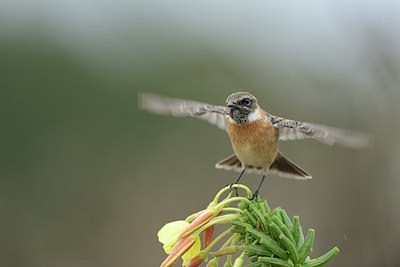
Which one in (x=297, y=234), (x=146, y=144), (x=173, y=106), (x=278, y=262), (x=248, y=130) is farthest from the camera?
(x=146, y=144)

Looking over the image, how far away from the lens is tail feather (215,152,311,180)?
412cm

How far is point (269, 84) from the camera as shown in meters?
14.7

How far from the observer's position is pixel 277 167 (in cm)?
435

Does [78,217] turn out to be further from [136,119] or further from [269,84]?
[269,84]

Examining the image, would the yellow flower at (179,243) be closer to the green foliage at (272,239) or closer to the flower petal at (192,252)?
the flower petal at (192,252)

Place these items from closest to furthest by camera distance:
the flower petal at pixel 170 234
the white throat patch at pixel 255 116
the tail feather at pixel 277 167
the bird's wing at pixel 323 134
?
the flower petal at pixel 170 234, the bird's wing at pixel 323 134, the tail feather at pixel 277 167, the white throat patch at pixel 255 116

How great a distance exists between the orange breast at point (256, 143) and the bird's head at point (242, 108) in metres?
0.04

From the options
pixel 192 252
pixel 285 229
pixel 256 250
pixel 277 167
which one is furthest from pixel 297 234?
pixel 277 167

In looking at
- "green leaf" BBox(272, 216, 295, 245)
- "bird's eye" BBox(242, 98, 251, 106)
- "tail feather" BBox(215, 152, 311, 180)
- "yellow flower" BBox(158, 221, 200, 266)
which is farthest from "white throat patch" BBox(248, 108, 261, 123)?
"green leaf" BBox(272, 216, 295, 245)

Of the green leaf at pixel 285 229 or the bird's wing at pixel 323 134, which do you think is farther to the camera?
the bird's wing at pixel 323 134

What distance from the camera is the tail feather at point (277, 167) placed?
4117 mm

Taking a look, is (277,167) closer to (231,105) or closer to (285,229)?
(231,105)

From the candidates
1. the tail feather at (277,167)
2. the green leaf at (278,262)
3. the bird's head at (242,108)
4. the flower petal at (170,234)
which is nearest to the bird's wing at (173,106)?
the bird's head at (242,108)

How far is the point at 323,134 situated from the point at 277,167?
0.62 meters
